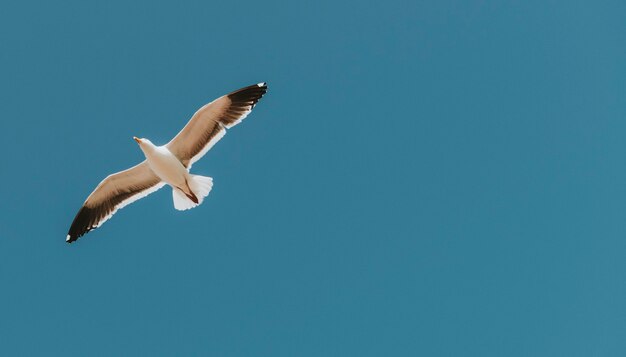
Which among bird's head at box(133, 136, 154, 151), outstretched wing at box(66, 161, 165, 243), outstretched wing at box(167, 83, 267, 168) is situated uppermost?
outstretched wing at box(167, 83, 267, 168)

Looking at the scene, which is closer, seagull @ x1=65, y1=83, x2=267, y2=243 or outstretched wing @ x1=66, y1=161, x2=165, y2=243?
seagull @ x1=65, y1=83, x2=267, y2=243

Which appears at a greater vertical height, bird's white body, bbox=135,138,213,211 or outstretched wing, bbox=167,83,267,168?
→ outstretched wing, bbox=167,83,267,168

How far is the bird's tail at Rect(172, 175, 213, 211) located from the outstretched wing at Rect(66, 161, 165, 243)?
66cm

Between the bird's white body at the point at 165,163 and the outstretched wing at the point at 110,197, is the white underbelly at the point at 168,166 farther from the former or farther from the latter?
the outstretched wing at the point at 110,197

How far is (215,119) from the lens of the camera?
41.7ft

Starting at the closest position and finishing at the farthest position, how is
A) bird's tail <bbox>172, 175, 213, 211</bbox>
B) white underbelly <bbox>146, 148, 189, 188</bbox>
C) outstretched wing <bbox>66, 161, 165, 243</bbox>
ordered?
1. white underbelly <bbox>146, 148, 189, 188</bbox>
2. bird's tail <bbox>172, 175, 213, 211</bbox>
3. outstretched wing <bbox>66, 161, 165, 243</bbox>

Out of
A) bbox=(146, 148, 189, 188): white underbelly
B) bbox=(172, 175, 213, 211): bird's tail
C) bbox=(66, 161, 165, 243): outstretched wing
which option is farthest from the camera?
bbox=(66, 161, 165, 243): outstretched wing

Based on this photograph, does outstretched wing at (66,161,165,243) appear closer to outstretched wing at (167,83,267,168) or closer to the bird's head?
the bird's head

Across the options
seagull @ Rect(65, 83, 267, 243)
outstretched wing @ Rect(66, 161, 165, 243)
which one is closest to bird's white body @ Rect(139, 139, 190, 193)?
seagull @ Rect(65, 83, 267, 243)

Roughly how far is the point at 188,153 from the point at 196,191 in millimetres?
662

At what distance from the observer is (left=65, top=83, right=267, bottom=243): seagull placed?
41.3ft

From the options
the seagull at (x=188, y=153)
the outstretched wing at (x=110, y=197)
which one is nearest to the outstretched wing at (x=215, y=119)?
the seagull at (x=188, y=153)

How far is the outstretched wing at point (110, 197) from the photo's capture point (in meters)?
13.4

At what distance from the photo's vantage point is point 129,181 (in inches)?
528
